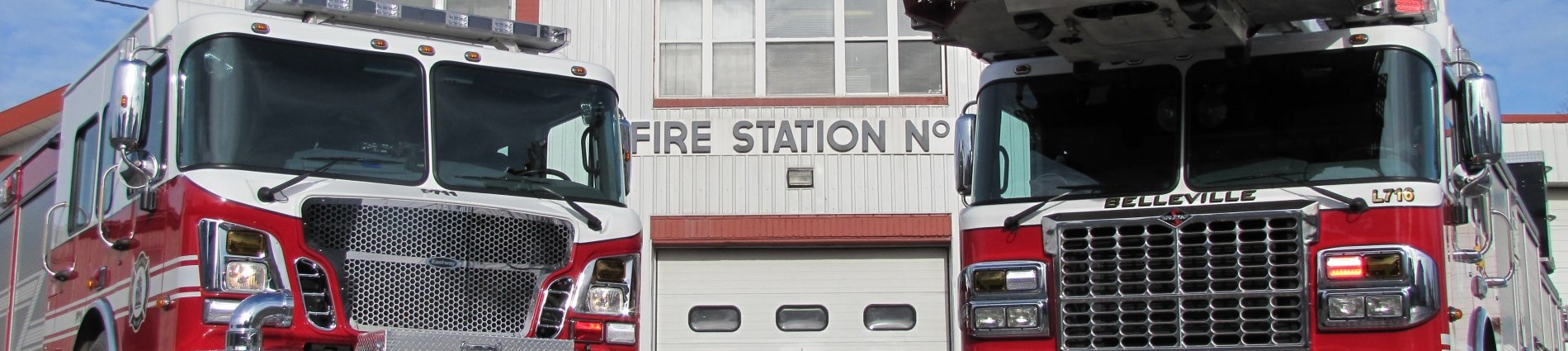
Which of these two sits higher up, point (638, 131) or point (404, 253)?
point (638, 131)

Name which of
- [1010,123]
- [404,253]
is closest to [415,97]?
[404,253]

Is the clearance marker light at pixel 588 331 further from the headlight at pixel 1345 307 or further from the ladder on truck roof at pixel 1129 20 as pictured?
the headlight at pixel 1345 307

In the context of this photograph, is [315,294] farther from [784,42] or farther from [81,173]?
[784,42]

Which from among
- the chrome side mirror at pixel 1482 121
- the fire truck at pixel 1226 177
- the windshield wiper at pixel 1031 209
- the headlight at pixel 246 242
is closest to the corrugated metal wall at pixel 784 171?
the fire truck at pixel 1226 177

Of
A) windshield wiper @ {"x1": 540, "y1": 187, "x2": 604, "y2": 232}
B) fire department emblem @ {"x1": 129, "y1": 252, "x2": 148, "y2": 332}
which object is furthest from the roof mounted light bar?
fire department emblem @ {"x1": 129, "y1": 252, "x2": 148, "y2": 332}

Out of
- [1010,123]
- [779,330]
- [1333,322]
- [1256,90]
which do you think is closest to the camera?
[1333,322]

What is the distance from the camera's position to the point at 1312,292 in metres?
7.46

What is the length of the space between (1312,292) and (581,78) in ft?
13.6

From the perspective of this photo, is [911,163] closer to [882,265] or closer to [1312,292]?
[882,265]

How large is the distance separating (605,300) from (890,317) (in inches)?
314

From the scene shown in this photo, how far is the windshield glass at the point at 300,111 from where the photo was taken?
7602 mm

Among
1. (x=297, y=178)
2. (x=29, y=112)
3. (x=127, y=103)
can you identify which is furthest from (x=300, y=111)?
(x=29, y=112)

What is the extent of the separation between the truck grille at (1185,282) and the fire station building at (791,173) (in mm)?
7872

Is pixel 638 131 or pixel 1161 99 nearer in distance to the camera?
pixel 1161 99
